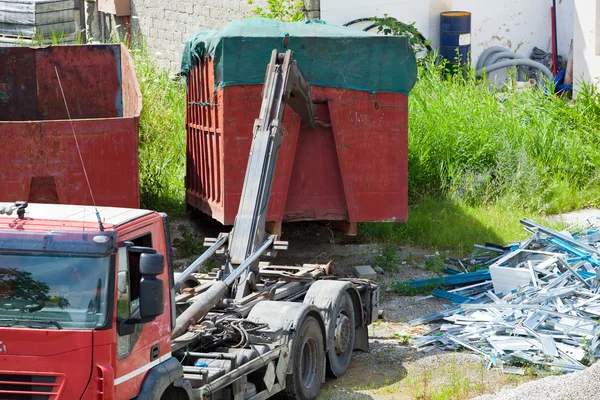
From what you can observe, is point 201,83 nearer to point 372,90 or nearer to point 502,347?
point 372,90

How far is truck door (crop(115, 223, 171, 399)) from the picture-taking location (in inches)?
187

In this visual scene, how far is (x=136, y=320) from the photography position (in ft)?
15.7

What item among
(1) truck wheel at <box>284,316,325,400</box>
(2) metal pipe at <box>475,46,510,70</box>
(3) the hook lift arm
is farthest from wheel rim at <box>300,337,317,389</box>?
(2) metal pipe at <box>475,46,510,70</box>

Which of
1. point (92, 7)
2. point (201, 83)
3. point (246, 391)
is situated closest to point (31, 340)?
point (246, 391)

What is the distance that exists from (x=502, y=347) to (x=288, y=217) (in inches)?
129

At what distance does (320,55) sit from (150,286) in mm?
5920

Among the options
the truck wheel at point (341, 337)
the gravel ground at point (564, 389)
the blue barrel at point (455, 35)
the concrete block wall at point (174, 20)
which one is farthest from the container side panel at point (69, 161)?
the blue barrel at point (455, 35)

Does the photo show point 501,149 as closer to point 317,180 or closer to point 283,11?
point 283,11

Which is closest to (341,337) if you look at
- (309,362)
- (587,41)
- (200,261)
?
(309,362)

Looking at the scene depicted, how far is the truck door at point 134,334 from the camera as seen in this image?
15.6 ft

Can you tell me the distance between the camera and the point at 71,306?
15.3ft

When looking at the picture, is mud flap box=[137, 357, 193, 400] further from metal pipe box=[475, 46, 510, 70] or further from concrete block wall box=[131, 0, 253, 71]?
metal pipe box=[475, 46, 510, 70]

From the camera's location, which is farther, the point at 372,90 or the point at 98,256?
the point at 372,90

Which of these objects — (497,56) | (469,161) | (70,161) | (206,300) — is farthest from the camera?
(497,56)
